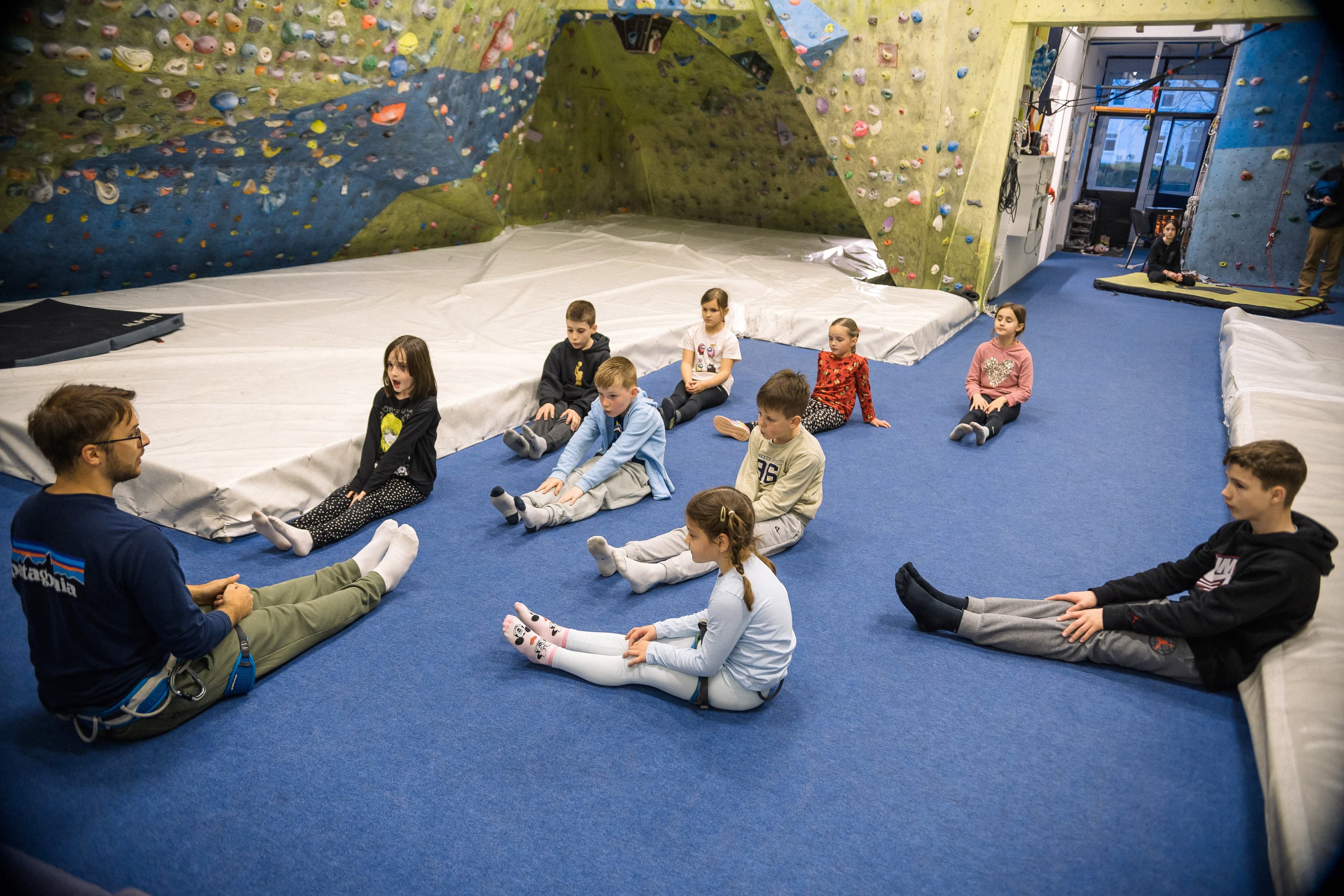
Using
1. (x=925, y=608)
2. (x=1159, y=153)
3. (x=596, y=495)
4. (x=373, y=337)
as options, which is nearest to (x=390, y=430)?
(x=596, y=495)

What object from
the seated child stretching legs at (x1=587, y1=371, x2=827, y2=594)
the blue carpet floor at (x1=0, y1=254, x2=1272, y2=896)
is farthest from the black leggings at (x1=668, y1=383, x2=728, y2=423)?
the seated child stretching legs at (x1=587, y1=371, x2=827, y2=594)

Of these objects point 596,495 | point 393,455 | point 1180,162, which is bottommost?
point 596,495

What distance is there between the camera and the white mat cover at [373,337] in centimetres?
363

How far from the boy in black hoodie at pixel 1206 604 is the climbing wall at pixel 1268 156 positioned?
820 cm

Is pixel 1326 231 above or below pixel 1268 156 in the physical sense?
below

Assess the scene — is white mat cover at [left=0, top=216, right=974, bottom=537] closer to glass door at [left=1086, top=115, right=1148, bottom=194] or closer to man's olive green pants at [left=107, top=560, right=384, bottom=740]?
man's olive green pants at [left=107, top=560, right=384, bottom=740]

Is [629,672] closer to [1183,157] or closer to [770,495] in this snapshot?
[770,495]

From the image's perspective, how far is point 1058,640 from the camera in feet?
9.12

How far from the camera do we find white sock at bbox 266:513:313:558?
3.27 metres

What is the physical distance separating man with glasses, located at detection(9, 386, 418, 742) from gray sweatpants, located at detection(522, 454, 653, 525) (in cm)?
144

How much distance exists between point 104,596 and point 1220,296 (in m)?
9.71

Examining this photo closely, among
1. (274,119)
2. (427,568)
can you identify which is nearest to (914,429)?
A: (427,568)

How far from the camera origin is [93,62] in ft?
14.3

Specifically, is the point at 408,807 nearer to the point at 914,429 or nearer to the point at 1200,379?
the point at 914,429
